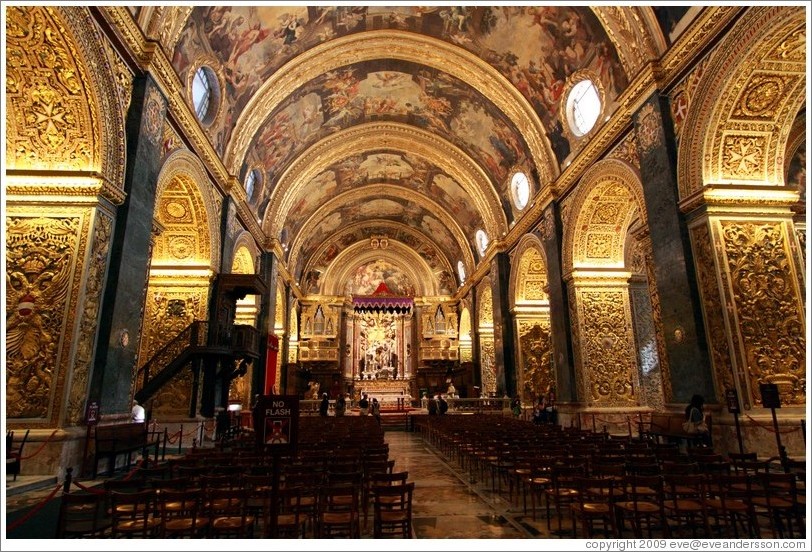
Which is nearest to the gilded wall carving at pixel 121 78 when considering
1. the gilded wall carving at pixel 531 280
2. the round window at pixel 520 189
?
the round window at pixel 520 189

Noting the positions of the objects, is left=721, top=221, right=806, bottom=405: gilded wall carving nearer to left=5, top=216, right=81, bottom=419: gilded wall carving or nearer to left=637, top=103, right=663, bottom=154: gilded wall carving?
left=637, top=103, right=663, bottom=154: gilded wall carving

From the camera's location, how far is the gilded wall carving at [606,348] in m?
13.4

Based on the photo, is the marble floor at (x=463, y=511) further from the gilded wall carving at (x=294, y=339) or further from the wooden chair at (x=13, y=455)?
the gilded wall carving at (x=294, y=339)

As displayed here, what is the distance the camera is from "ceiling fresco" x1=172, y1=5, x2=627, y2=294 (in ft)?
40.9

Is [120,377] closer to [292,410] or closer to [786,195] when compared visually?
[292,410]

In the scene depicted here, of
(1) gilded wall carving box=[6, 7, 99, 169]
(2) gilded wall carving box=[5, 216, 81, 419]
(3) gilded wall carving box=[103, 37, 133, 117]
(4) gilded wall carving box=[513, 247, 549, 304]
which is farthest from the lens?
(4) gilded wall carving box=[513, 247, 549, 304]

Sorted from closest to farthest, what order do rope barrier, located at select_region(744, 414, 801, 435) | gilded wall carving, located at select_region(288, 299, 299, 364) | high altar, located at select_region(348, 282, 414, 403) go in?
1. rope barrier, located at select_region(744, 414, 801, 435)
2. gilded wall carving, located at select_region(288, 299, 299, 364)
3. high altar, located at select_region(348, 282, 414, 403)

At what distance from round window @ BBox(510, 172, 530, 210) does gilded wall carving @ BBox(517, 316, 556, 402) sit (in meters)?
4.68

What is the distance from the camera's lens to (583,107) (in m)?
13.6

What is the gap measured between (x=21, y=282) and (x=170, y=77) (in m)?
5.14

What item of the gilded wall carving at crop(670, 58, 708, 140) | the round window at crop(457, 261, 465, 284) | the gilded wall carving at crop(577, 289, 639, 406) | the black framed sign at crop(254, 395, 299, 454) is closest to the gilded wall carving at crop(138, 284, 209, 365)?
the black framed sign at crop(254, 395, 299, 454)

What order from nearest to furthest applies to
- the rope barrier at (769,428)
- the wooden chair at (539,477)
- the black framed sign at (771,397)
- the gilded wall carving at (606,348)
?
the wooden chair at (539,477), the black framed sign at (771,397), the rope barrier at (769,428), the gilded wall carving at (606,348)

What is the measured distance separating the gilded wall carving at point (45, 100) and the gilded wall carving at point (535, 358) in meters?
15.3

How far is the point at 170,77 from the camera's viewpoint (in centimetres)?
999
